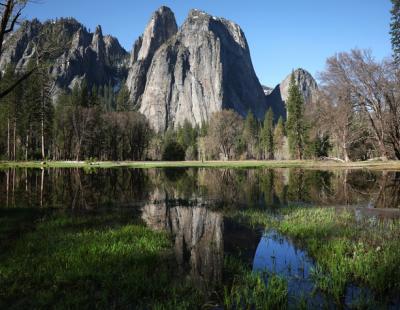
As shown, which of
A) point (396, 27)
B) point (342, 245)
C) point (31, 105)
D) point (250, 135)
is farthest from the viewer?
point (250, 135)

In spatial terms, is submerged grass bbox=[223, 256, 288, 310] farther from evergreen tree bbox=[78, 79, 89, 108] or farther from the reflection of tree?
evergreen tree bbox=[78, 79, 89, 108]

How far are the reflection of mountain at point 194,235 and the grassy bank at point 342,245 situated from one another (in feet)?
6.51

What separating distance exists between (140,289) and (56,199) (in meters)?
16.2

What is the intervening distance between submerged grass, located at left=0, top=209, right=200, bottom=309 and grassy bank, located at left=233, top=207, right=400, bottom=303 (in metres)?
3.53

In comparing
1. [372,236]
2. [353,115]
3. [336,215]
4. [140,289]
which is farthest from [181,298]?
[353,115]

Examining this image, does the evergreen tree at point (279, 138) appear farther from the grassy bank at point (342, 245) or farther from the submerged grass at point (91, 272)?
the submerged grass at point (91, 272)

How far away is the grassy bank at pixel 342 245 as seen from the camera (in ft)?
22.9

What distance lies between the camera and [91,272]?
7586mm

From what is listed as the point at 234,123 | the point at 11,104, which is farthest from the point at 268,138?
the point at 11,104

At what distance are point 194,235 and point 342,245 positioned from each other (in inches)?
203

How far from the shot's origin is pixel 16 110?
72125 millimetres

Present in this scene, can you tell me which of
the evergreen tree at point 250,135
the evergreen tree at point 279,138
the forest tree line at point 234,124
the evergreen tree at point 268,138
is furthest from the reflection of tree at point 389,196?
the evergreen tree at point 250,135

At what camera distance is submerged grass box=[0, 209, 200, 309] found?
Answer: 6.29m

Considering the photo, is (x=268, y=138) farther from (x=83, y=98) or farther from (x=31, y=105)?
(x=31, y=105)
